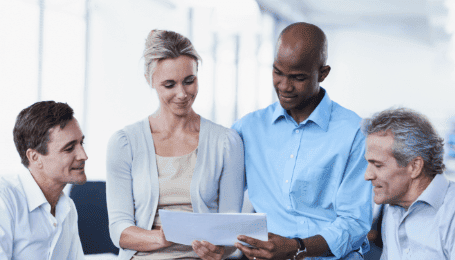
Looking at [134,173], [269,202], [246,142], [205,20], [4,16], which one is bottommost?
[269,202]

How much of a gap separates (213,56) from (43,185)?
472 cm

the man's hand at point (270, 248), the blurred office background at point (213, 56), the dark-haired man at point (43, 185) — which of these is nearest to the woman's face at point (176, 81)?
the dark-haired man at point (43, 185)

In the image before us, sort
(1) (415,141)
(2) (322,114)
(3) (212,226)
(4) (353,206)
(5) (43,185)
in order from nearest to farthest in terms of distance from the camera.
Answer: (3) (212,226)
(1) (415,141)
(5) (43,185)
(4) (353,206)
(2) (322,114)

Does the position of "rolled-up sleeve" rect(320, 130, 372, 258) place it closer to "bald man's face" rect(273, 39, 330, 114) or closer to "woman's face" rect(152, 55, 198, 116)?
"bald man's face" rect(273, 39, 330, 114)

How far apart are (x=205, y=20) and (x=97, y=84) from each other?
89.1 inches

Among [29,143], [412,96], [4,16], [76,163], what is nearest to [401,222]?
[76,163]

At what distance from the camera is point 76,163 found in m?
1.69

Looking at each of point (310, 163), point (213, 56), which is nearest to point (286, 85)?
point (310, 163)

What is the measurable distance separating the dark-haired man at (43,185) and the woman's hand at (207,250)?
0.54m

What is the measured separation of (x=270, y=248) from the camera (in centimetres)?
150

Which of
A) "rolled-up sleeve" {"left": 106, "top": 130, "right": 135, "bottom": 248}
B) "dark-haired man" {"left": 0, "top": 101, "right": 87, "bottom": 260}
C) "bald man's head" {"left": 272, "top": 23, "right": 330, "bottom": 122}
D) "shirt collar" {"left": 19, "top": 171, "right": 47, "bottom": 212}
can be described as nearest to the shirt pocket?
"bald man's head" {"left": 272, "top": 23, "right": 330, "bottom": 122}

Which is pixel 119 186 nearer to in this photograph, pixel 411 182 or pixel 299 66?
pixel 299 66

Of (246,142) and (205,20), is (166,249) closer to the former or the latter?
Result: (246,142)

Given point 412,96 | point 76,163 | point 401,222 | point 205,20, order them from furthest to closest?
1. point 412,96
2. point 205,20
3. point 76,163
4. point 401,222
